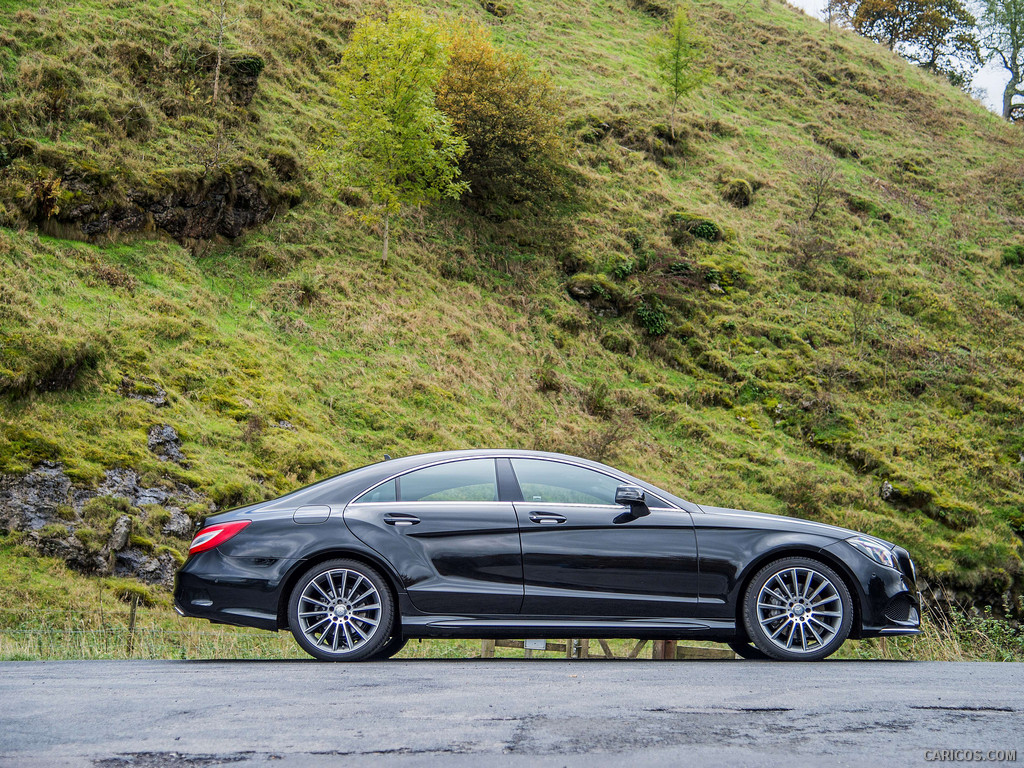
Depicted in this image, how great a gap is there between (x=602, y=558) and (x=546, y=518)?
50 centimetres

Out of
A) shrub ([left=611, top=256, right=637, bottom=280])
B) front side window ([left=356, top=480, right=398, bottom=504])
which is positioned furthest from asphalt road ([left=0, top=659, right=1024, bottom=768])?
shrub ([left=611, top=256, right=637, bottom=280])

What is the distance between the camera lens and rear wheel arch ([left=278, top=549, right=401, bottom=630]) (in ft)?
19.3

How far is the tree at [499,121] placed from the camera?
2839 centimetres

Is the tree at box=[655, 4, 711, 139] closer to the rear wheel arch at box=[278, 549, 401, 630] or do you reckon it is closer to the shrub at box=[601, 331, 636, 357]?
the shrub at box=[601, 331, 636, 357]

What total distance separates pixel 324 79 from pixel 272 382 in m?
17.0

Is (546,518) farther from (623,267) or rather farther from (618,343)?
(623,267)

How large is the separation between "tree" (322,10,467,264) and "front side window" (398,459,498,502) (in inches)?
756

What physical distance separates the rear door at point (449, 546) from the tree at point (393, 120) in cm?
1941

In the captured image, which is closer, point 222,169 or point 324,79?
point 222,169

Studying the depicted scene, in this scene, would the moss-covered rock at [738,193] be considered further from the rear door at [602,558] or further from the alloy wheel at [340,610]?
the alloy wheel at [340,610]

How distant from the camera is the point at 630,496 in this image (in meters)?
6.01

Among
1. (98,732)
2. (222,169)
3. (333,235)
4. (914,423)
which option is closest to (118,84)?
(222,169)

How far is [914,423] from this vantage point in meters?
25.1

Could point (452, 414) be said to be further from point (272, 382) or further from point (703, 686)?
point (703, 686)
